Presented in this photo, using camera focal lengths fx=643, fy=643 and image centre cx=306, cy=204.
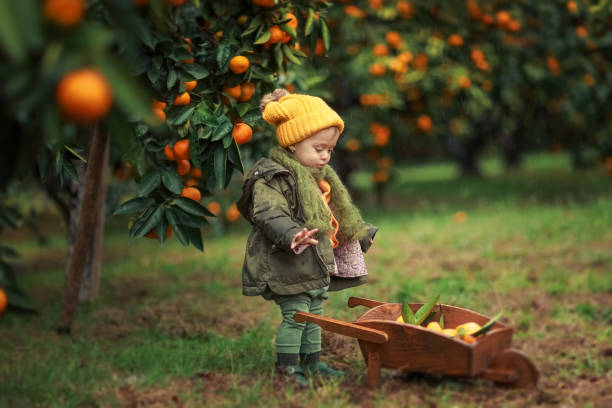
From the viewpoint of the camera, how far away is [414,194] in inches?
459

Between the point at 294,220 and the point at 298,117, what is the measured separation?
1.45 ft

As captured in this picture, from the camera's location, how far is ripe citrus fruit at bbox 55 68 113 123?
1404mm

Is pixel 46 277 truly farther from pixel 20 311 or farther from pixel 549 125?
pixel 549 125

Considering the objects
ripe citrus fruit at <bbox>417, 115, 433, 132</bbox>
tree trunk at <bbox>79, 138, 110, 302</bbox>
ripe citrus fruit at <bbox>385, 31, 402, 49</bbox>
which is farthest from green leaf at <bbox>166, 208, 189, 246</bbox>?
ripe citrus fruit at <bbox>417, 115, 433, 132</bbox>

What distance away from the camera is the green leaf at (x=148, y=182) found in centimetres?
291

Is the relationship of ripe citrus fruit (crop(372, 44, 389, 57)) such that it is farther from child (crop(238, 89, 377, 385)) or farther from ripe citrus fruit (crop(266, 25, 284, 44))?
child (crop(238, 89, 377, 385))

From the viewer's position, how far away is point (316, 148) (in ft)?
9.20

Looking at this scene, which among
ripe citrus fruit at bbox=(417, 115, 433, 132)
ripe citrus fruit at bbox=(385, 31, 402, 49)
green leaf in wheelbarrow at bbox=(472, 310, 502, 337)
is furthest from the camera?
ripe citrus fruit at bbox=(417, 115, 433, 132)

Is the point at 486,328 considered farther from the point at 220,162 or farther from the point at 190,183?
the point at 190,183

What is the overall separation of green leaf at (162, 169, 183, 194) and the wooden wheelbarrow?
0.79m

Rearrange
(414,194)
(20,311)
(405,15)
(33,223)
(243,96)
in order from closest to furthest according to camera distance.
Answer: (243,96), (20,311), (33,223), (405,15), (414,194)

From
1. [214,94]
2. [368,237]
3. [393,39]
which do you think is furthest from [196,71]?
[393,39]

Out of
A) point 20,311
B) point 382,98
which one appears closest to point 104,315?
point 20,311

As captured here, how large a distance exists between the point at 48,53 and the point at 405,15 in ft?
18.8
